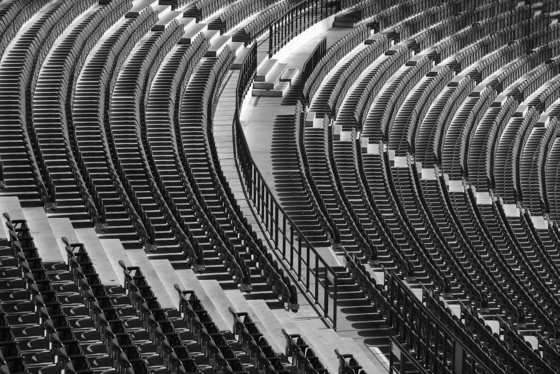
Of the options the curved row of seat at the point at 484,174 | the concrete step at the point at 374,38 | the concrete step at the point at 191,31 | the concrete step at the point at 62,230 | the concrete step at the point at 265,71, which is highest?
the concrete step at the point at 62,230

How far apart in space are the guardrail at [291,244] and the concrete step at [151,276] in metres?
2.57

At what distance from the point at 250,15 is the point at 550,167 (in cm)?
1155

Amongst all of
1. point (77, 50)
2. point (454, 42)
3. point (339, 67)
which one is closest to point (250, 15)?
point (339, 67)

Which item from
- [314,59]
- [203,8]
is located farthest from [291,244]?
[314,59]

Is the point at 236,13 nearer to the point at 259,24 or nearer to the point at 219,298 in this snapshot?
the point at 259,24

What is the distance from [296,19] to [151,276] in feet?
74.3

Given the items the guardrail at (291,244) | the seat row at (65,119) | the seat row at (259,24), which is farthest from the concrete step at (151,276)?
the seat row at (259,24)

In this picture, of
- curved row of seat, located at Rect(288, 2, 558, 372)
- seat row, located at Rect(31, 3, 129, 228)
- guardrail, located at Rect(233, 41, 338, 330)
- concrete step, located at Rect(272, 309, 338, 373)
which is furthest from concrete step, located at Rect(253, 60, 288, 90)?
concrete step, located at Rect(272, 309, 338, 373)

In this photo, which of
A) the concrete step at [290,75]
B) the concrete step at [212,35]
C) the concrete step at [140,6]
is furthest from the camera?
the concrete step at [290,75]

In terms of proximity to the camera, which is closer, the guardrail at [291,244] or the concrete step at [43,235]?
the concrete step at [43,235]

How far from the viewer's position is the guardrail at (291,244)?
55.0 ft

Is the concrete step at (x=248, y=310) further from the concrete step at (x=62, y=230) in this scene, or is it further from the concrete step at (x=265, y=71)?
the concrete step at (x=265, y=71)

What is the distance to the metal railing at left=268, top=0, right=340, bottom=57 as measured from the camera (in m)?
35.3

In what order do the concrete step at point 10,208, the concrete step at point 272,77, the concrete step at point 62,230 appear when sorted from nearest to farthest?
the concrete step at point 62,230
the concrete step at point 10,208
the concrete step at point 272,77
